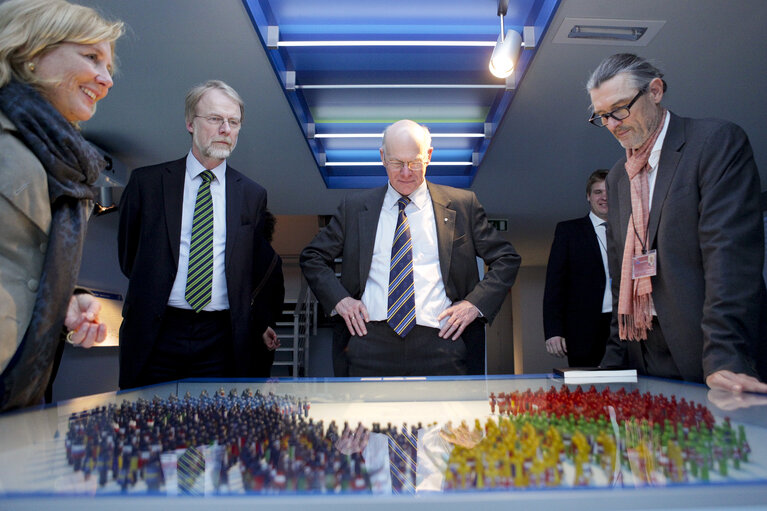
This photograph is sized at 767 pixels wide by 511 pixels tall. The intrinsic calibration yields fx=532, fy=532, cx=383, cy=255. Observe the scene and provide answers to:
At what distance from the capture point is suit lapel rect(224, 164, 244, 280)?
214 centimetres

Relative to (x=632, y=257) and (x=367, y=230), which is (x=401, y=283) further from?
(x=632, y=257)

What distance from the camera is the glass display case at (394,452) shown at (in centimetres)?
54

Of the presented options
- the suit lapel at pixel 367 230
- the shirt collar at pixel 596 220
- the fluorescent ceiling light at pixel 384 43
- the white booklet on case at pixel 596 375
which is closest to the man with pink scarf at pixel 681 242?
the white booklet on case at pixel 596 375

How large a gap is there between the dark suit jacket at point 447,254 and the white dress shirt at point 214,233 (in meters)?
0.36

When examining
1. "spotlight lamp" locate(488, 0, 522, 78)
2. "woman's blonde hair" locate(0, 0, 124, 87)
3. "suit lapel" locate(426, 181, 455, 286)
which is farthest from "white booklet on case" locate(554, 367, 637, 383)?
"spotlight lamp" locate(488, 0, 522, 78)

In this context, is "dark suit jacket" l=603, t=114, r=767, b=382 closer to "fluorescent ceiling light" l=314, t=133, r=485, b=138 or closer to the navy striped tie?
the navy striped tie

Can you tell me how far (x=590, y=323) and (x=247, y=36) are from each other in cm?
280

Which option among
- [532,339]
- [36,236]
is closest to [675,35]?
[36,236]

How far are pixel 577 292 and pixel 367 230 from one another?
1.87 m

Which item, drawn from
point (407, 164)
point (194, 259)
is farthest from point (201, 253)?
point (407, 164)

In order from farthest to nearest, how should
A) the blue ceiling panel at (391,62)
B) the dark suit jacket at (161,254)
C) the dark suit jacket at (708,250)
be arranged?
1. the blue ceiling panel at (391,62)
2. the dark suit jacket at (161,254)
3. the dark suit jacket at (708,250)

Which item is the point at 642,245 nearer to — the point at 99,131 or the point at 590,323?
the point at 590,323

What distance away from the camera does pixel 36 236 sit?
1.27 m

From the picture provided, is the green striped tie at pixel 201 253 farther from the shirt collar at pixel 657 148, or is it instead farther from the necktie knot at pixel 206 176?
the shirt collar at pixel 657 148
